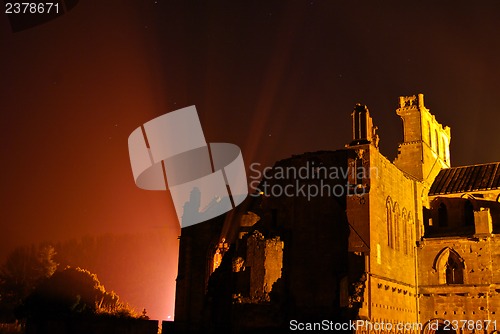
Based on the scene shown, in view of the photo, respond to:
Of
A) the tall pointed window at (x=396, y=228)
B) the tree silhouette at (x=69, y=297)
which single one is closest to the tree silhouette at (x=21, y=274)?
the tree silhouette at (x=69, y=297)

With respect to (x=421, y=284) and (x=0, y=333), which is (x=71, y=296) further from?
(x=421, y=284)

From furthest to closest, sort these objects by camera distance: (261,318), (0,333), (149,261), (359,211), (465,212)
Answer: (149,261) < (0,333) < (465,212) < (359,211) < (261,318)

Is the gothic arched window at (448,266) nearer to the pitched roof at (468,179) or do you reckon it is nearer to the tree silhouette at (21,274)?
the pitched roof at (468,179)

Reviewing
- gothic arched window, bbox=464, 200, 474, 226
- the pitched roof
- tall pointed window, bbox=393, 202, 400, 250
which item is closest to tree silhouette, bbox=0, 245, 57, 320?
tall pointed window, bbox=393, 202, 400, 250

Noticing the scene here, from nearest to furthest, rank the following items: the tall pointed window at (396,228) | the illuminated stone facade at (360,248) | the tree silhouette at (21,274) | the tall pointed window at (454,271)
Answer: the illuminated stone facade at (360,248)
the tall pointed window at (396,228)
the tall pointed window at (454,271)
the tree silhouette at (21,274)

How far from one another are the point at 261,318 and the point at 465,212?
53.4 ft

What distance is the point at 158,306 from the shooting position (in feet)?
306

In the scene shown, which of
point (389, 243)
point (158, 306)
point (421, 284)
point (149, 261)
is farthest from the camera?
point (149, 261)

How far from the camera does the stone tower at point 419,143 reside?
127 ft

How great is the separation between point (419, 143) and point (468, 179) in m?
4.14

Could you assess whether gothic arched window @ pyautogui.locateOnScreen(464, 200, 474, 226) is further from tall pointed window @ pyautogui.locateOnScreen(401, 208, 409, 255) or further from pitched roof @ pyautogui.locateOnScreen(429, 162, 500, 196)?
tall pointed window @ pyautogui.locateOnScreen(401, 208, 409, 255)

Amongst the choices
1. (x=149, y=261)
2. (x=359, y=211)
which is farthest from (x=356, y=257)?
(x=149, y=261)

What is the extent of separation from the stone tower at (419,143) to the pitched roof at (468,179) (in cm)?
78

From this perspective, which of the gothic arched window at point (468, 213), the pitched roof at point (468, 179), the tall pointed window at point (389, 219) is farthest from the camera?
the pitched roof at point (468, 179)
